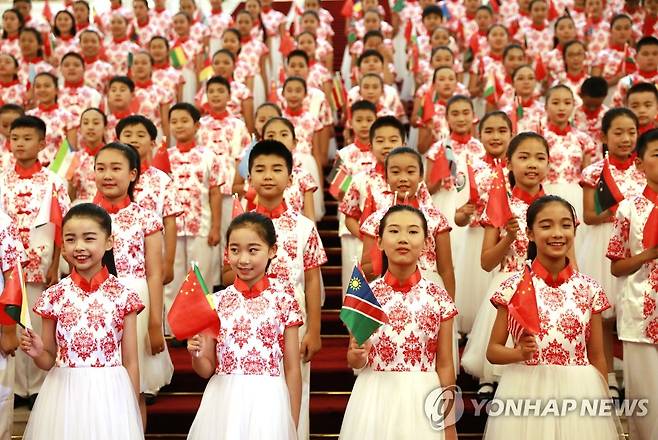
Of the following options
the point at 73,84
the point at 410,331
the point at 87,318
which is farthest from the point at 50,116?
the point at 410,331

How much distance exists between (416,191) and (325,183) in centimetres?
404

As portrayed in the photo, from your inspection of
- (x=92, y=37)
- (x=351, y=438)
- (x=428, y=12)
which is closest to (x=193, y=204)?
(x=351, y=438)

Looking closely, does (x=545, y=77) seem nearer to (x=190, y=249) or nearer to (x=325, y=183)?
(x=325, y=183)

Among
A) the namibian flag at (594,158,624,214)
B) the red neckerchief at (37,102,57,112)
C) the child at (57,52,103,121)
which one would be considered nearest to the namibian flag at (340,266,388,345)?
the namibian flag at (594,158,624,214)

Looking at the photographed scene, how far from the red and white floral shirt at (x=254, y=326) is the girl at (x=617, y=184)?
245 centimetres

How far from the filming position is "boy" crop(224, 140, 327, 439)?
510 centimetres

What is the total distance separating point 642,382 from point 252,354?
206 cm

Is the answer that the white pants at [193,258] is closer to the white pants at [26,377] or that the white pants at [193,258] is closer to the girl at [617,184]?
the white pants at [26,377]

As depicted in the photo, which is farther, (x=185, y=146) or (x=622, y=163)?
(x=185, y=146)

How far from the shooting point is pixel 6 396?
494 centimetres

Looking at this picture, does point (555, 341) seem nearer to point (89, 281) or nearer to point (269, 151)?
point (269, 151)

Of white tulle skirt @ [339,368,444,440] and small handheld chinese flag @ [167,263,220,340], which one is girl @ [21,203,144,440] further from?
white tulle skirt @ [339,368,444,440]

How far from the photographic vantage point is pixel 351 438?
169 inches

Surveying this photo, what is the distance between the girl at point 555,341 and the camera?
14.2 feet
